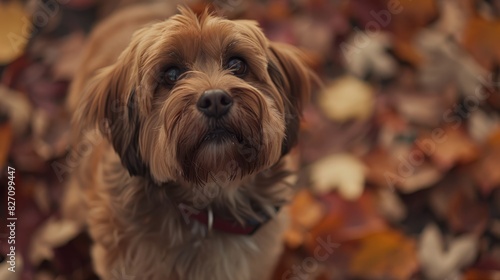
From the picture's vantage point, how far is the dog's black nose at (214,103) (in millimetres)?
1839

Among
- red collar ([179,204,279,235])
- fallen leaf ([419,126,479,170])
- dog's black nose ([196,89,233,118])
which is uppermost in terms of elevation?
dog's black nose ([196,89,233,118])

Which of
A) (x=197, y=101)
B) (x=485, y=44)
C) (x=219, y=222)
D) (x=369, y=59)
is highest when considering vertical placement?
(x=197, y=101)

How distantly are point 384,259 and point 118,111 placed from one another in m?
1.33

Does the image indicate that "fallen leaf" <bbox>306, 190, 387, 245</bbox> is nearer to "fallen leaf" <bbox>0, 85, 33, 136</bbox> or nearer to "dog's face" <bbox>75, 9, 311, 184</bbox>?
"dog's face" <bbox>75, 9, 311, 184</bbox>

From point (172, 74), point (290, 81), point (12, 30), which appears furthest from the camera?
point (12, 30)

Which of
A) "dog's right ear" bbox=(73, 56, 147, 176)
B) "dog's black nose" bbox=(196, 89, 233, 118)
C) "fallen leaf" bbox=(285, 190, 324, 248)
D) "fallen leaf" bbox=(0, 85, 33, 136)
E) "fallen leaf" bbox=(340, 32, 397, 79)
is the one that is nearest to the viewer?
"dog's black nose" bbox=(196, 89, 233, 118)

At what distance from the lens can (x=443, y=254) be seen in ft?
9.45

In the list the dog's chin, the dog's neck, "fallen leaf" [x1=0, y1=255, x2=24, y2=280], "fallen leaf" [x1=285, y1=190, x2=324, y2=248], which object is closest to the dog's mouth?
the dog's chin

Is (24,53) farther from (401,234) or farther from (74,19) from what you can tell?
(401,234)

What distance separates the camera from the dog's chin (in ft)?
6.29

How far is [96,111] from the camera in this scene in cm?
221

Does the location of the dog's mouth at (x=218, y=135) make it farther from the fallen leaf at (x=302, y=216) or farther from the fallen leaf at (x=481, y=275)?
the fallen leaf at (x=481, y=275)

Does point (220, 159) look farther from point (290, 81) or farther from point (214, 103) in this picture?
point (290, 81)

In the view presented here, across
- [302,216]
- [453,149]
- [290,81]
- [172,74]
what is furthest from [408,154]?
[172,74]
